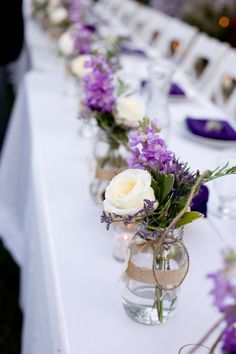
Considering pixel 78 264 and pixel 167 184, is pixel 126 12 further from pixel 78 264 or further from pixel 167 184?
pixel 167 184

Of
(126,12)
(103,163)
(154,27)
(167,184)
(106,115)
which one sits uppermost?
(167,184)

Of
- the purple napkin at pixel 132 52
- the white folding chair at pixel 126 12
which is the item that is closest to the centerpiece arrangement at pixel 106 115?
the purple napkin at pixel 132 52

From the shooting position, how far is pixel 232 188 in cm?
102

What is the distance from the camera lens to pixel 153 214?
633 millimetres

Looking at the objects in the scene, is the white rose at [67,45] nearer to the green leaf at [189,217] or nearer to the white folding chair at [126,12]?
the green leaf at [189,217]

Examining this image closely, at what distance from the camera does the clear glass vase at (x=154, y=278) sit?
0.68m

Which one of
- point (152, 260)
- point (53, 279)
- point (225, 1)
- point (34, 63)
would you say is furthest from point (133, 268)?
point (225, 1)

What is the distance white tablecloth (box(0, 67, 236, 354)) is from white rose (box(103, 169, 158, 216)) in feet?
0.61

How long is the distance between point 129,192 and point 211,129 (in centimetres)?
96

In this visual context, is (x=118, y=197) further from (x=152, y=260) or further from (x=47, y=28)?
(x=47, y=28)

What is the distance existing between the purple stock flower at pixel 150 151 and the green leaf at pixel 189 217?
0.06m

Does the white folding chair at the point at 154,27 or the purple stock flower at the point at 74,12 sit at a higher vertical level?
the purple stock flower at the point at 74,12

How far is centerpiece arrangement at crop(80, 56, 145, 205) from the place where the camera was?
1.03 metres

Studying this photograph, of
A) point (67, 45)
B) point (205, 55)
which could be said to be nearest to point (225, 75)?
point (205, 55)
